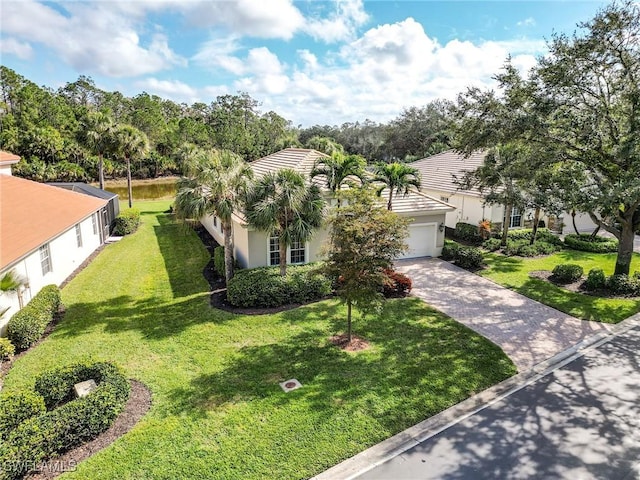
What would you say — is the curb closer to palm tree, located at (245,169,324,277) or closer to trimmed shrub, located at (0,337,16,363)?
palm tree, located at (245,169,324,277)

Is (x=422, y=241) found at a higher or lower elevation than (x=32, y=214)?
lower

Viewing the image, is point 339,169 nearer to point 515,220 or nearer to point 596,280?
point 596,280

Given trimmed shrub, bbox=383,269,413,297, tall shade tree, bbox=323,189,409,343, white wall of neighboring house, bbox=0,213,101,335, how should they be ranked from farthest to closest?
1. trimmed shrub, bbox=383,269,413,297
2. white wall of neighboring house, bbox=0,213,101,335
3. tall shade tree, bbox=323,189,409,343

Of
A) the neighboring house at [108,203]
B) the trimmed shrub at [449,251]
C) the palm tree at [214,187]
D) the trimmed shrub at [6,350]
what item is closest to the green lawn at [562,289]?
the trimmed shrub at [449,251]

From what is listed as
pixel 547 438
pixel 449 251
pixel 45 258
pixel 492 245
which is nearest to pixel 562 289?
pixel 449 251

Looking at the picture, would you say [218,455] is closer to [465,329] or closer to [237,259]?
[465,329]

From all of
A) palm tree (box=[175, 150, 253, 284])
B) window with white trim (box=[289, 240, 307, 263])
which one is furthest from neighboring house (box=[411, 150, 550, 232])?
palm tree (box=[175, 150, 253, 284])

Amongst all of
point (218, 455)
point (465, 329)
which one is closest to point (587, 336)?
point (465, 329)
